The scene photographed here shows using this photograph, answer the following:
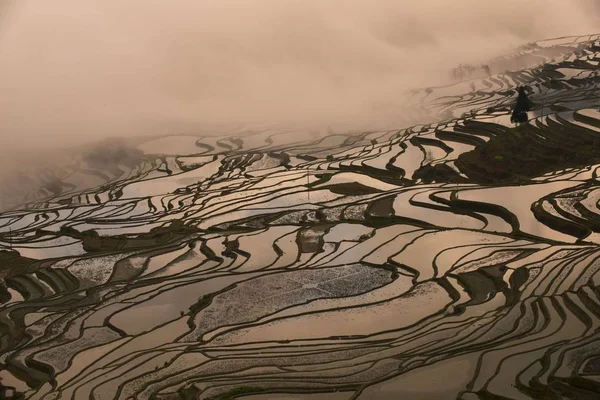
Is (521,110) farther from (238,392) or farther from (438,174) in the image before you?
(238,392)

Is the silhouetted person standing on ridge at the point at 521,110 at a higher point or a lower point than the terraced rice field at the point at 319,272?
higher

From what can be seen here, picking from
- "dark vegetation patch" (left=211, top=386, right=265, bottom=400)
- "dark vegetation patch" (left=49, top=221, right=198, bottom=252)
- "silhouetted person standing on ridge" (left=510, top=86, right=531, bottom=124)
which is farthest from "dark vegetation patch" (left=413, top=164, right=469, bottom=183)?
"dark vegetation patch" (left=211, top=386, right=265, bottom=400)

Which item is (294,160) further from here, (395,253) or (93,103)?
(93,103)

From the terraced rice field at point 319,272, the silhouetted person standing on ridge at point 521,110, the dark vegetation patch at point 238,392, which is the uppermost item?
the silhouetted person standing on ridge at point 521,110

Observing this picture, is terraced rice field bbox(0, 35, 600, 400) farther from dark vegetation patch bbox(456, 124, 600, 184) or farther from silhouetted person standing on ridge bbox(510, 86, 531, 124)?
silhouetted person standing on ridge bbox(510, 86, 531, 124)

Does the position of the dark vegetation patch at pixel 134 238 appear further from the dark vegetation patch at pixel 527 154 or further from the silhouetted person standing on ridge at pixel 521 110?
the silhouetted person standing on ridge at pixel 521 110

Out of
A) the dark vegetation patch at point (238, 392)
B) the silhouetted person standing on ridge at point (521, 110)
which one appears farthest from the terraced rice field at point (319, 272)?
the silhouetted person standing on ridge at point (521, 110)

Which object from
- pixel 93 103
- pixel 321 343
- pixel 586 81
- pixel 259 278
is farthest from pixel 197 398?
pixel 93 103
